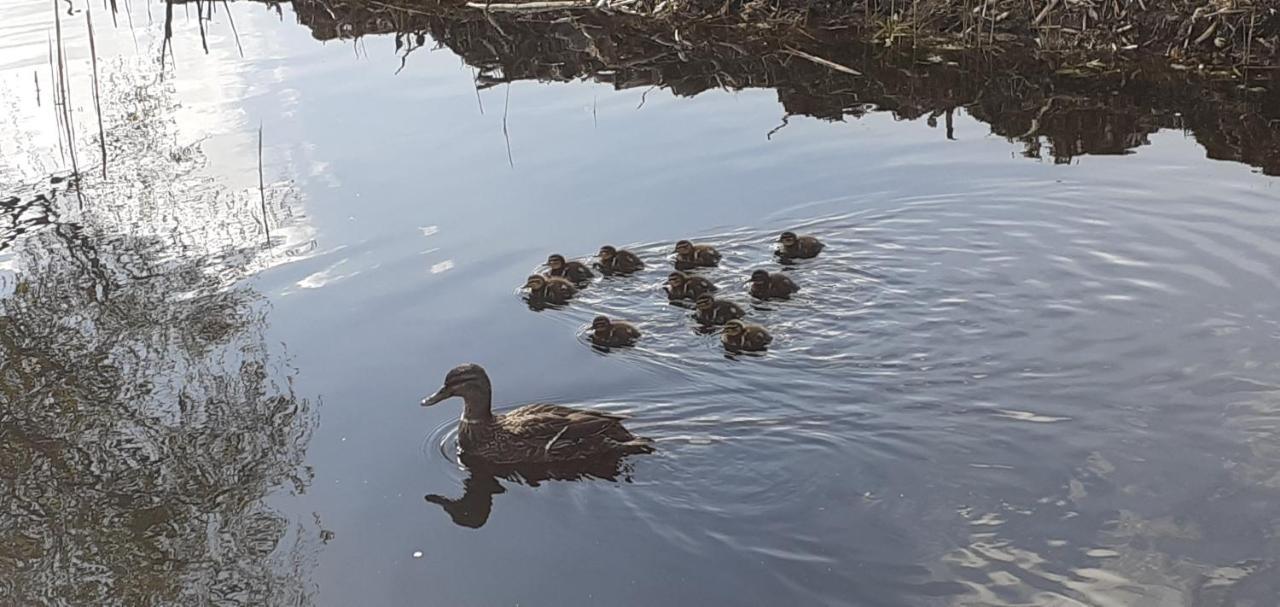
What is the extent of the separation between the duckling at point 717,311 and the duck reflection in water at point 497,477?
1.31 meters

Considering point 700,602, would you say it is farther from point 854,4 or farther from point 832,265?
point 854,4

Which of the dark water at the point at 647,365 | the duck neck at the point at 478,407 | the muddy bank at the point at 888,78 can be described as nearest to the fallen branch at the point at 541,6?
the muddy bank at the point at 888,78

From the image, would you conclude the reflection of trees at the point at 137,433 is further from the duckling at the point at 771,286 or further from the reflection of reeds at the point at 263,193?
the duckling at the point at 771,286

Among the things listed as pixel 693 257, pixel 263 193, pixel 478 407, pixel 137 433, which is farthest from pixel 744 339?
pixel 263 193

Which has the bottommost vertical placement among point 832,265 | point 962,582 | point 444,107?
point 962,582

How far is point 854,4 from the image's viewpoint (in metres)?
11.9

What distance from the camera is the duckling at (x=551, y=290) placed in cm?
659

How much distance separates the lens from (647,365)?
5977mm

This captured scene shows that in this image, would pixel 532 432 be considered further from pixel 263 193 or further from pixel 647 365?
pixel 263 193

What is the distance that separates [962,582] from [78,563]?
9.99ft

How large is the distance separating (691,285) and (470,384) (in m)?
1.54

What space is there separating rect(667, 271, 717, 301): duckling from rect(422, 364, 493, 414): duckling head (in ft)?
4.70

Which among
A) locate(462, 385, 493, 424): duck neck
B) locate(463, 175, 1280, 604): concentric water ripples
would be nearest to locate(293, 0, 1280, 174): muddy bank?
locate(463, 175, 1280, 604): concentric water ripples

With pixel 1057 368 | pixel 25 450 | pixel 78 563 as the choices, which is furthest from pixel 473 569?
pixel 1057 368
